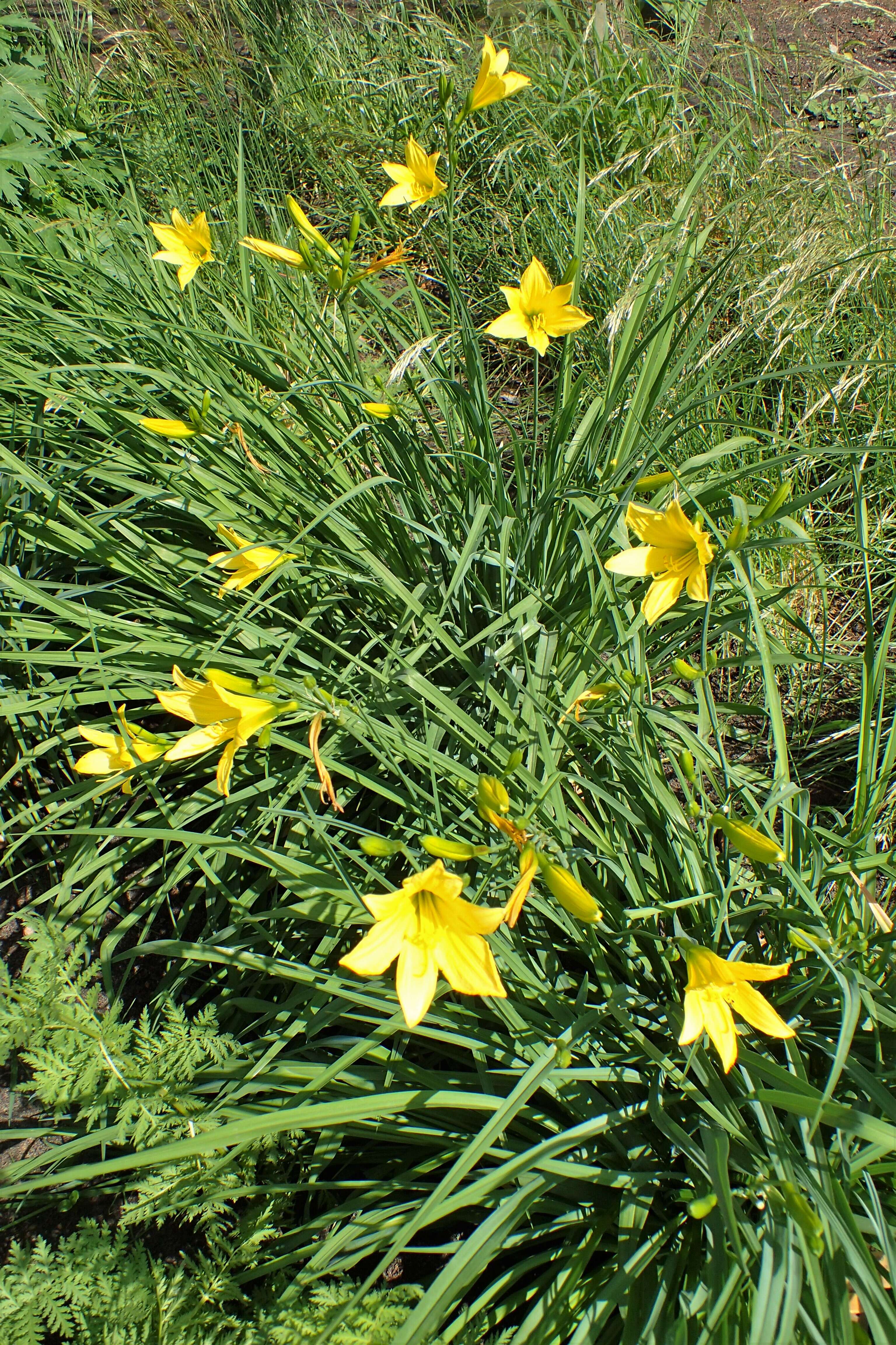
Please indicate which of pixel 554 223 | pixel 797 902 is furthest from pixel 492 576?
pixel 554 223

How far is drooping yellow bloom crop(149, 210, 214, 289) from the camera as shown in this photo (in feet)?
5.08

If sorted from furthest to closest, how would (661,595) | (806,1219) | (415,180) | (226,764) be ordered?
(415,180)
(661,595)
(226,764)
(806,1219)

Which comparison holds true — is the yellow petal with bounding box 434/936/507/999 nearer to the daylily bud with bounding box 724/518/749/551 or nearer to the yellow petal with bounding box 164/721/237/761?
the yellow petal with bounding box 164/721/237/761

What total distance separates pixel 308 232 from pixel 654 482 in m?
0.82

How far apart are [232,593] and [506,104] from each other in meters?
2.49

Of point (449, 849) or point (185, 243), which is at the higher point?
point (185, 243)

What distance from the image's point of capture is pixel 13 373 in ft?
6.25

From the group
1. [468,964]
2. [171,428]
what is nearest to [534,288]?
[171,428]

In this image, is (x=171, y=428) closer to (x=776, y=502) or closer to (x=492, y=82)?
(x=492, y=82)

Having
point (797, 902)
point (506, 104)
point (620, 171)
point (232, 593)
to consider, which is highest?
point (506, 104)

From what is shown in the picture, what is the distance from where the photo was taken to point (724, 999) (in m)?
1.00

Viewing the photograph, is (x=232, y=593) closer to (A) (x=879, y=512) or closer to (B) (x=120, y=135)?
(A) (x=879, y=512)

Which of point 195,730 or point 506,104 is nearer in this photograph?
point 195,730

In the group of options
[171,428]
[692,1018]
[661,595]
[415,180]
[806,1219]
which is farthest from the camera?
[415,180]
